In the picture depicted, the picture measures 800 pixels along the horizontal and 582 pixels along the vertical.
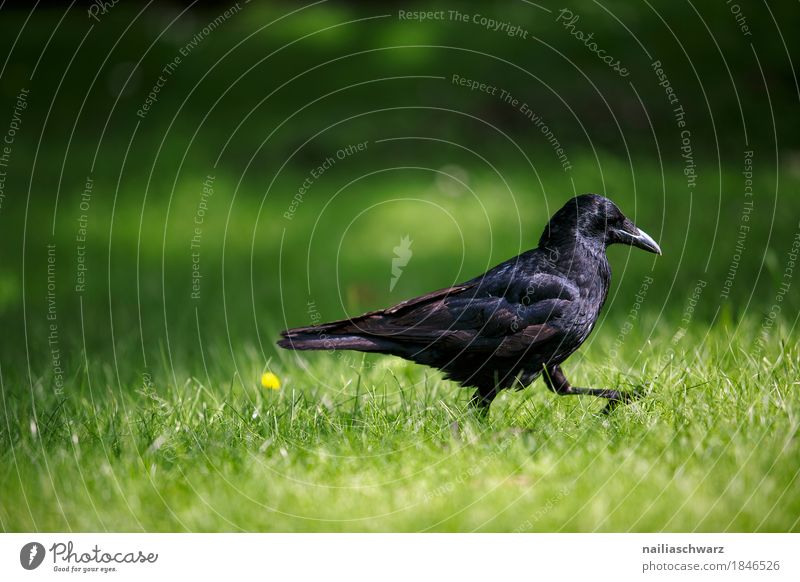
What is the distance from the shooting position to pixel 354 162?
32.7ft

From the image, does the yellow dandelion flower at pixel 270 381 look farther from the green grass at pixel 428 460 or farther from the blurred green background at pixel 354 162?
the blurred green background at pixel 354 162

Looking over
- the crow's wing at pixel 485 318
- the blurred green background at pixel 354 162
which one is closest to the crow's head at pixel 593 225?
the crow's wing at pixel 485 318

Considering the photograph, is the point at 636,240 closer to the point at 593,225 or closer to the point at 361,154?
the point at 593,225

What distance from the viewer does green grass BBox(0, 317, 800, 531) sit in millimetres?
3607

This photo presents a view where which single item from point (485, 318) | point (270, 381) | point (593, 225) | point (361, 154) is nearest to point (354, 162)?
point (361, 154)

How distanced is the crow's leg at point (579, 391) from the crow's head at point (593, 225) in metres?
0.62

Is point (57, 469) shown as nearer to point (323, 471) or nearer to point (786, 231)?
point (323, 471)

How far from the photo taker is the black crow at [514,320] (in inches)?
162

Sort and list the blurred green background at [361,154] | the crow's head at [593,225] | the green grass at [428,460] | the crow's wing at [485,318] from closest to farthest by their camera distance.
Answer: the green grass at [428,460] → the crow's wing at [485,318] → the crow's head at [593,225] → the blurred green background at [361,154]

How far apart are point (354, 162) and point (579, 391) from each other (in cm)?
616

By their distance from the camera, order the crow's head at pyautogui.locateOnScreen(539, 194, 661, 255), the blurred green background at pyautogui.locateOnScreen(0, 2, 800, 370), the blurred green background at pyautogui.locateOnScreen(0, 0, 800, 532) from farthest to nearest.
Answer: the blurred green background at pyautogui.locateOnScreen(0, 2, 800, 370)
the blurred green background at pyautogui.locateOnScreen(0, 0, 800, 532)
the crow's head at pyautogui.locateOnScreen(539, 194, 661, 255)

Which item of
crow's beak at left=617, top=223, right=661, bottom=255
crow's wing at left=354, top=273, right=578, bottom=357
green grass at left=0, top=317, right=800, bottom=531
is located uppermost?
crow's beak at left=617, top=223, right=661, bottom=255

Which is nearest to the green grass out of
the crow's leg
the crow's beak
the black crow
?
the crow's leg

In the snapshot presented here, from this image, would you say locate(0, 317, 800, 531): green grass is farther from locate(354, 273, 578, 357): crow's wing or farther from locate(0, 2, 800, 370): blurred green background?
locate(0, 2, 800, 370): blurred green background
